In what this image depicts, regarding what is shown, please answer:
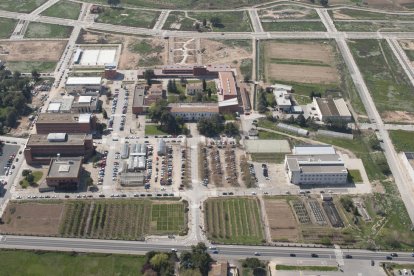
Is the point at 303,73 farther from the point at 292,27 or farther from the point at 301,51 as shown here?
the point at 292,27

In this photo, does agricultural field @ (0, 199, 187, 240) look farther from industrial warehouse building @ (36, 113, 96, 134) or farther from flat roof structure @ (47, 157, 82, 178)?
industrial warehouse building @ (36, 113, 96, 134)

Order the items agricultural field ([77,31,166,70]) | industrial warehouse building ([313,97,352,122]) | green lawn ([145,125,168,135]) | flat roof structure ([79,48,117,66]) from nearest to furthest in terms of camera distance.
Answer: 1. green lawn ([145,125,168,135])
2. industrial warehouse building ([313,97,352,122])
3. flat roof structure ([79,48,117,66])
4. agricultural field ([77,31,166,70])

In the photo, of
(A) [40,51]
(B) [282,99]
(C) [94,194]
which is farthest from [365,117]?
(A) [40,51]

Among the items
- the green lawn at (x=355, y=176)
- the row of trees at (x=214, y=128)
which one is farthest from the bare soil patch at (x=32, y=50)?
the green lawn at (x=355, y=176)

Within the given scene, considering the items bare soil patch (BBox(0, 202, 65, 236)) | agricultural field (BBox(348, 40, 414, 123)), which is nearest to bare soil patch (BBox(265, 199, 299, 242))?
bare soil patch (BBox(0, 202, 65, 236))

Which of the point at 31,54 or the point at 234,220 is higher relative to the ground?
the point at 31,54

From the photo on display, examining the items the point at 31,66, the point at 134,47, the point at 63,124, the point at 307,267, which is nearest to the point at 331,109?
the point at 307,267
